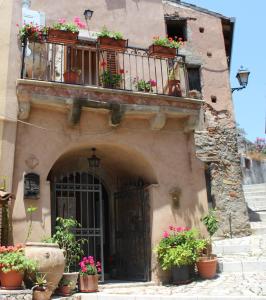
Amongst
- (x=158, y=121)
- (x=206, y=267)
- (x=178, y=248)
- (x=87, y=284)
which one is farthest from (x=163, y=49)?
(x=87, y=284)

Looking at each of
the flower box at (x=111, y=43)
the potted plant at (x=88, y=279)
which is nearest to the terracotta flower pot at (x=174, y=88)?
the flower box at (x=111, y=43)

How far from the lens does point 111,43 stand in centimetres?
991

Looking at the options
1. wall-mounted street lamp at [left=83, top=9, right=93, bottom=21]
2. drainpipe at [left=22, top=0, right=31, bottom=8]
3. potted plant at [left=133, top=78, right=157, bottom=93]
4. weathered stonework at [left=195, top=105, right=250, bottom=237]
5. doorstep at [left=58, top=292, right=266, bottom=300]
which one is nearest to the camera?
doorstep at [left=58, top=292, right=266, bottom=300]

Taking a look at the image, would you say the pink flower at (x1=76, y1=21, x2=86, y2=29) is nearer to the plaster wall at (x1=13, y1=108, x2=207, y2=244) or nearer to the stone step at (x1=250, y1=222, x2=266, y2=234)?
A: the plaster wall at (x1=13, y1=108, x2=207, y2=244)

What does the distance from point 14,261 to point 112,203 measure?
478 centimetres

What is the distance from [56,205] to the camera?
10.7m

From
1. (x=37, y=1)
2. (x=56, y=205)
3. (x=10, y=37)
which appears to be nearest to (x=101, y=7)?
(x=37, y=1)

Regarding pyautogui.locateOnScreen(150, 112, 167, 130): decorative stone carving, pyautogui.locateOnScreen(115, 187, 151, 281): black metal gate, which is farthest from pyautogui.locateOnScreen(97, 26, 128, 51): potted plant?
pyautogui.locateOnScreen(115, 187, 151, 281): black metal gate

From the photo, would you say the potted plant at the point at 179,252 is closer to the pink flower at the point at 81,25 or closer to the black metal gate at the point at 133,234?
the black metal gate at the point at 133,234

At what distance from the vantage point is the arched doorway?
1018cm

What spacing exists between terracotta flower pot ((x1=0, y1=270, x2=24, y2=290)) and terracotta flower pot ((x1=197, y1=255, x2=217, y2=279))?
4.17 meters

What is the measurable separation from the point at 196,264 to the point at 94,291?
2539mm

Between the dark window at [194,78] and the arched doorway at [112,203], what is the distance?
7487 millimetres

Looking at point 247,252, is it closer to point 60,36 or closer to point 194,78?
point 60,36
